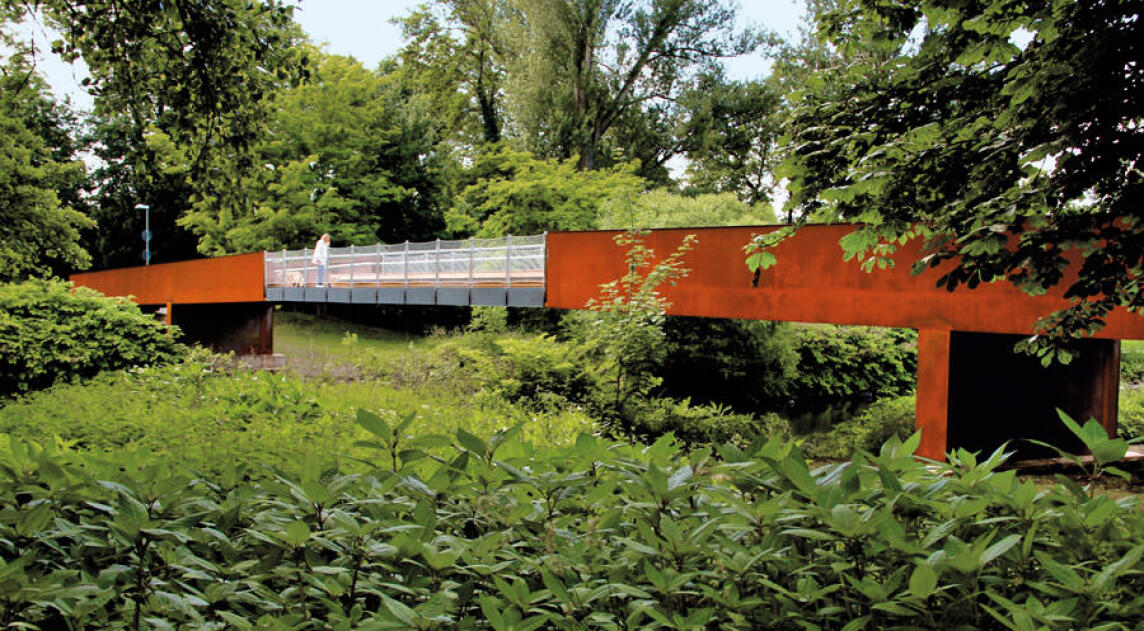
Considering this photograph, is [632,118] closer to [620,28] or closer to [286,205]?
[620,28]

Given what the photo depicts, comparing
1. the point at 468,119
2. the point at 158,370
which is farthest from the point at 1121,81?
the point at 468,119

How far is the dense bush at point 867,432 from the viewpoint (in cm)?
1247

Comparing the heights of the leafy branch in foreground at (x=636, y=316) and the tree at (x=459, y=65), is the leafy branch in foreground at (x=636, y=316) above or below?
below

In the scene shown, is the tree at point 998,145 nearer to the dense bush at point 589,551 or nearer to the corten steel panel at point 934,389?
the dense bush at point 589,551

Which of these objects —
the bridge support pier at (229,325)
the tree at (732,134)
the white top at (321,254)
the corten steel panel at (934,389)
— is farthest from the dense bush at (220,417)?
the tree at (732,134)

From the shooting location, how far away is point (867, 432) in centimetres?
1348

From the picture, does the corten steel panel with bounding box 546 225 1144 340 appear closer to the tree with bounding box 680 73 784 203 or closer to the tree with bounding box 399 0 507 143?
the tree with bounding box 680 73 784 203

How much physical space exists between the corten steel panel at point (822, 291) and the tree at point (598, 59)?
15338 mm

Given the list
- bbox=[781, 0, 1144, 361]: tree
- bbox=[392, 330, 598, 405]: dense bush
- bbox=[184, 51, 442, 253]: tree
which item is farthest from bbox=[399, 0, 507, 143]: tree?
bbox=[781, 0, 1144, 361]: tree

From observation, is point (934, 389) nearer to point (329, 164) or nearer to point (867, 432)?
point (867, 432)

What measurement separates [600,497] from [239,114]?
6.97 m

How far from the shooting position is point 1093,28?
12.1 ft

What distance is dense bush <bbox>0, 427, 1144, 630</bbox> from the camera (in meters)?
1.38

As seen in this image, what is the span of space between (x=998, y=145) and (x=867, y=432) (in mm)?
10589
